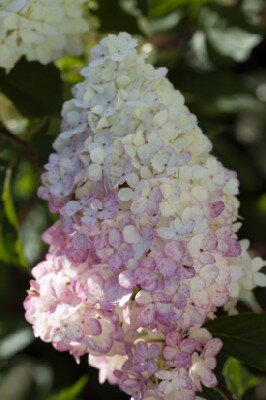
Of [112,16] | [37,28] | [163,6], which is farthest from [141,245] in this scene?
[163,6]

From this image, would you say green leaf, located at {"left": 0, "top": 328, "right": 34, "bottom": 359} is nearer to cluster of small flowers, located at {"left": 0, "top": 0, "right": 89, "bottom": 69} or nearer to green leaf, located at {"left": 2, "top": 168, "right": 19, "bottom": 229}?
green leaf, located at {"left": 2, "top": 168, "right": 19, "bottom": 229}

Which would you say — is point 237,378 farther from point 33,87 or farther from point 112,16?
point 112,16

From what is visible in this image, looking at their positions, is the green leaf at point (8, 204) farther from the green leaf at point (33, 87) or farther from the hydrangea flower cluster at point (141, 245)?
the hydrangea flower cluster at point (141, 245)

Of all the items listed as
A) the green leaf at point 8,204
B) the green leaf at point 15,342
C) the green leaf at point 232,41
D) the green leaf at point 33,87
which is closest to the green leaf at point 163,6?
the green leaf at point 232,41

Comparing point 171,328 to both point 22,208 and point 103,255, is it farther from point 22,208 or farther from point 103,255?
point 22,208

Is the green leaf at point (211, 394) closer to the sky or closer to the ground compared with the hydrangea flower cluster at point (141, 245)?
closer to the ground

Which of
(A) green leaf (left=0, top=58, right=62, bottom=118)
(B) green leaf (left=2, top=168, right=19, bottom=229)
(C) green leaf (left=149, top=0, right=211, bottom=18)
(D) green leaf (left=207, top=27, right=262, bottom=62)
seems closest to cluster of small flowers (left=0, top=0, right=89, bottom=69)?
(A) green leaf (left=0, top=58, right=62, bottom=118)

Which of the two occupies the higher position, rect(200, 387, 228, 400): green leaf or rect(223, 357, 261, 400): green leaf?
rect(200, 387, 228, 400): green leaf
